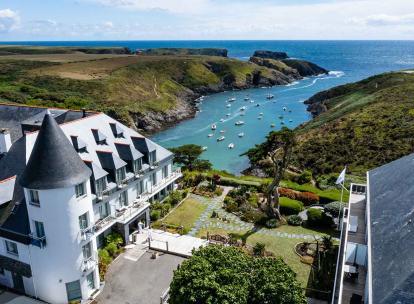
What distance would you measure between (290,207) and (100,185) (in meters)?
21.9

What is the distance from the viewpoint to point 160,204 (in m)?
42.4

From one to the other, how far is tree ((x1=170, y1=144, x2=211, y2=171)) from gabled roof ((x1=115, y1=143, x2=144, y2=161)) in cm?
1837

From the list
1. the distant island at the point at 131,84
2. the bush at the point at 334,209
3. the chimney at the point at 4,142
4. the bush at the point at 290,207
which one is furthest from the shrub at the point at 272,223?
the distant island at the point at 131,84

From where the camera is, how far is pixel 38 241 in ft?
84.2

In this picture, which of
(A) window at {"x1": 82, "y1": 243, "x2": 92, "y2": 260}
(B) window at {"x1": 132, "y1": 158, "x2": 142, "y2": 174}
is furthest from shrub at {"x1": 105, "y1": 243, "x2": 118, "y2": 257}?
(B) window at {"x1": 132, "y1": 158, "x2": 142, "y2": 174}

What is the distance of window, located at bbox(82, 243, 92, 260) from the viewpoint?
27047mm

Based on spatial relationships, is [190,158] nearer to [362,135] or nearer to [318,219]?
[318,219]

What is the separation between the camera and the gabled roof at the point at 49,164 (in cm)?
2427

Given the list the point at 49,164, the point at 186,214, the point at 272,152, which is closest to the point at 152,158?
the point at 186,214

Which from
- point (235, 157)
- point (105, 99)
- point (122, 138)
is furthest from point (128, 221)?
point (105, 99)

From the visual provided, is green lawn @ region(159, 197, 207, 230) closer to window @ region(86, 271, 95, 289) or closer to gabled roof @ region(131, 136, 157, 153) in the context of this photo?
gabled roof @ region(131, 136, 157, 153)

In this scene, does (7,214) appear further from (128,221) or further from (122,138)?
(122,138)

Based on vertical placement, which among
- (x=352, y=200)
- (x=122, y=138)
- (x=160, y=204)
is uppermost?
(x=122, y=138)

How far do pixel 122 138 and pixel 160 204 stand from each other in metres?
9.07
